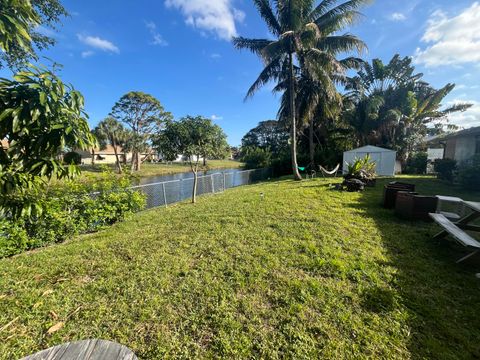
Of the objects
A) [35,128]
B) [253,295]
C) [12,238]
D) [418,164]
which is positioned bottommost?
[253,295]

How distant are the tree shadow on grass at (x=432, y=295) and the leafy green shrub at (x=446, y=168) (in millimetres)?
8508

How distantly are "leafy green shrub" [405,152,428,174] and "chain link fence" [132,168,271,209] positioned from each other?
38.5 feet

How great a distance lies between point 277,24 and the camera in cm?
1009

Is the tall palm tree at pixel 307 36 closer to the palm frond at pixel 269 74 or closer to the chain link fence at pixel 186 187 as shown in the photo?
the palm frond at pixel 269 74

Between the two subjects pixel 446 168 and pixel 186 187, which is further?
pixel 446 168

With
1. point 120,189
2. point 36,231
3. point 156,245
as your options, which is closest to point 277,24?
point 120,189

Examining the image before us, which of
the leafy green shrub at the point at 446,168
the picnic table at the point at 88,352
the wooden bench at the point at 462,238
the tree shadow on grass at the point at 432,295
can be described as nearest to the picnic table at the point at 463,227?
the wooden bench at the point at 462,238

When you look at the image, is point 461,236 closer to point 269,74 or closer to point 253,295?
point 253,295

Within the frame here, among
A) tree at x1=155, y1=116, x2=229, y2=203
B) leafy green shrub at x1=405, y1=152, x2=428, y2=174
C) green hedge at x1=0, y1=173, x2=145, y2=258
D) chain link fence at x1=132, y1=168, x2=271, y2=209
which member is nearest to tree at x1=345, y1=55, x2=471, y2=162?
leafy green shrub at x1=405, y1=152, x2=428, y2=174

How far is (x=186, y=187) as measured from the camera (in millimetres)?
9148

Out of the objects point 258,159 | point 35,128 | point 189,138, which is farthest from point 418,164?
point 35,128

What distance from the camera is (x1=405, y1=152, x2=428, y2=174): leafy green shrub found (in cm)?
1484

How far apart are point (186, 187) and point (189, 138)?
265 centimetres

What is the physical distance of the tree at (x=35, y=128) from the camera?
126cm
